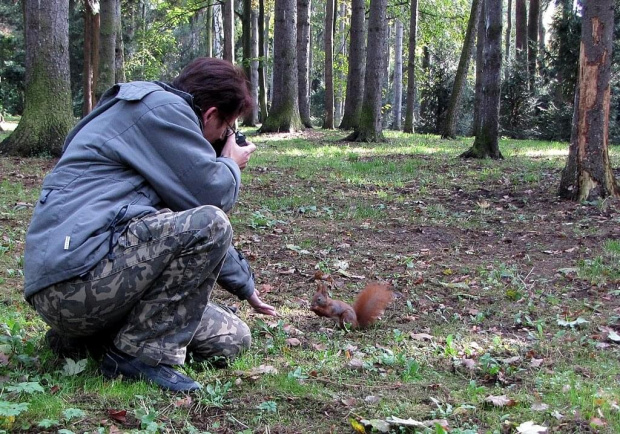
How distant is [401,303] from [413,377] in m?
1.48

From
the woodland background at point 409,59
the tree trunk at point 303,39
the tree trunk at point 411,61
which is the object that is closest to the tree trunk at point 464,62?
the woodland background at point 409,59

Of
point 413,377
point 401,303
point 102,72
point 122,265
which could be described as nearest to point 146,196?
point 122,265

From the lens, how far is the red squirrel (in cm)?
404

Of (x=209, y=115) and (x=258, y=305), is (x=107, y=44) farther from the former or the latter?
(x=209, y=115)

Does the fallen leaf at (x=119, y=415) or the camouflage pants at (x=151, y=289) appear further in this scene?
the camouflage pants at (x=151, y=289)

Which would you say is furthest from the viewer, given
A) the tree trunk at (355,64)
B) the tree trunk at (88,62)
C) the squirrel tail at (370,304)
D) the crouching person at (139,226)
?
the tree trunk at (355,64)

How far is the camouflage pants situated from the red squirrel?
4.11 feet

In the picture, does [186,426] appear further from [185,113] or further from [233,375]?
[185,113]

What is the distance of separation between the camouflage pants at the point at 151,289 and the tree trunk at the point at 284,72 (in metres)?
15.5

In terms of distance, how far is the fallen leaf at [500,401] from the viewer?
9.42 ft

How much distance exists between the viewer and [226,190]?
118 inches

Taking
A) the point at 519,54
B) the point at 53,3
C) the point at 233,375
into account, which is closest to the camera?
the point at 233,375

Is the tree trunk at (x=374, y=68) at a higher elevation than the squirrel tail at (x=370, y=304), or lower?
higher

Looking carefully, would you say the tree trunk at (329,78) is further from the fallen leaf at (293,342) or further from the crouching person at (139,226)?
the crouching person at (139,226)
